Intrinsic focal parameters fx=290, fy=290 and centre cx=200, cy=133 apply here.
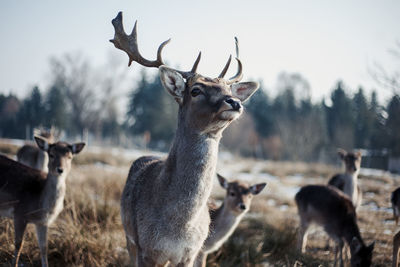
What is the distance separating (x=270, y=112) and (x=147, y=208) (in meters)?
38.4

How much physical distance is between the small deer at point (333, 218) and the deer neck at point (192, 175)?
11.4 ft

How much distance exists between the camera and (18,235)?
13.5ft

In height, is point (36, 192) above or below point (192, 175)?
below

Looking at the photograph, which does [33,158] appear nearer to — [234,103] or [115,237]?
[115,237]

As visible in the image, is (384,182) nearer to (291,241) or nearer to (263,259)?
(291,241)

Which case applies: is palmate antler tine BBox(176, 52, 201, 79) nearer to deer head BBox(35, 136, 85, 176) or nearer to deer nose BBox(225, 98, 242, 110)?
deer nose BBox(225, 98, 242, 110)

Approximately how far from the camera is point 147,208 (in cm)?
278

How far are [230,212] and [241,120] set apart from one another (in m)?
1.66

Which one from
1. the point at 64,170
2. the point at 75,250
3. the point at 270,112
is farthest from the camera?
the point at 270,112

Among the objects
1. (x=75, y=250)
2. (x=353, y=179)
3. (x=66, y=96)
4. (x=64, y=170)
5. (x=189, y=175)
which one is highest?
(x=66, y=96)

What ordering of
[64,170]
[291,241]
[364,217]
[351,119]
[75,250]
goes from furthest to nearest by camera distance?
[351,119], [364,217], [291,241], [64,170], [75,250]

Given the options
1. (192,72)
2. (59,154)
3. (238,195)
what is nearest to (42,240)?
(59,154)

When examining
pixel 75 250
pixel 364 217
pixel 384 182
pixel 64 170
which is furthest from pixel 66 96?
pixel 384 182

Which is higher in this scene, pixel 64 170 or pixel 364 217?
pixel 64 170
